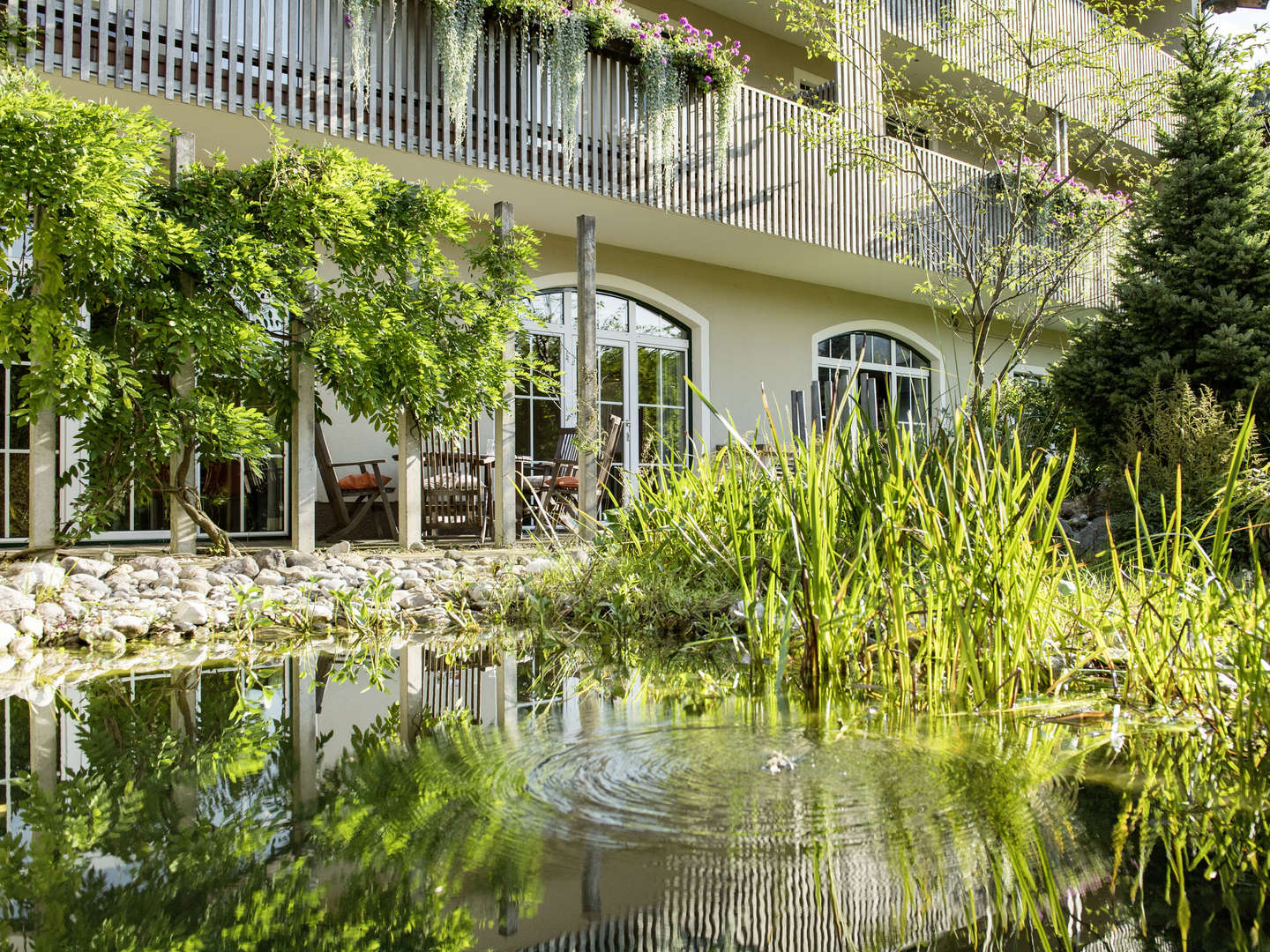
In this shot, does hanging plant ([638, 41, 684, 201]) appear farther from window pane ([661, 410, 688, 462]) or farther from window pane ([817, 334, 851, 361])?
window pane ([817, 334, 851, 361])

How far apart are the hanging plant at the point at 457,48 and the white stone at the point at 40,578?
13.0 feet

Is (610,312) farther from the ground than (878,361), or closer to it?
farther from the ground

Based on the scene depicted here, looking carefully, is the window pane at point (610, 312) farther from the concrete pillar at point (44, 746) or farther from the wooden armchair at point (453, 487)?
the concrete pillar at point (44, 746)

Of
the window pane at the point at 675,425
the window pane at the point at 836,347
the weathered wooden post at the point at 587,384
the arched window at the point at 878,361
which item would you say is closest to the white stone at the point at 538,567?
the weathered wooden post at the point at 587,384

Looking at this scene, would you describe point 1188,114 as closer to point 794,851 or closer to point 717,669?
point 717,669

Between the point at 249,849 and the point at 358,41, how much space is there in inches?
232

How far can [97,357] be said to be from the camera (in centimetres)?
418

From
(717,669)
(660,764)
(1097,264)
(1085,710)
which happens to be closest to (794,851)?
(660,764)

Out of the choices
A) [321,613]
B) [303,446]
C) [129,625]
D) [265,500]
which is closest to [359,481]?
[265,500]

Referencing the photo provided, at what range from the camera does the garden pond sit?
119cm

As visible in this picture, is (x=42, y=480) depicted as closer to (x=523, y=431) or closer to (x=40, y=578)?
(x=40, y=578)

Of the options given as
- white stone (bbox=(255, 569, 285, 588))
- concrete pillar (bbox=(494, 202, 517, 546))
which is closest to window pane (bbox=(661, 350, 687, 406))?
concrete pillar (bbox=(494, 202, 517, 546))

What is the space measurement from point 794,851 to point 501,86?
6.53 m

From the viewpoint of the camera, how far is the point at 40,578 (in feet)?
12.4
